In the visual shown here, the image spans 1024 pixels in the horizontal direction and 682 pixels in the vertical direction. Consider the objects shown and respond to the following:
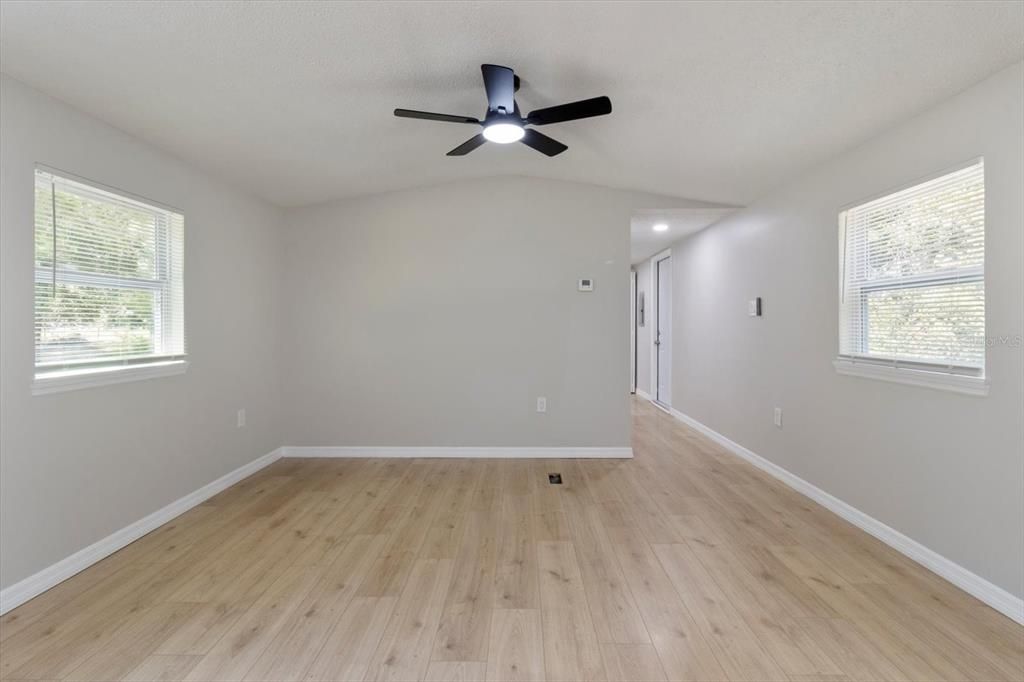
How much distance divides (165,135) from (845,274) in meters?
4.17

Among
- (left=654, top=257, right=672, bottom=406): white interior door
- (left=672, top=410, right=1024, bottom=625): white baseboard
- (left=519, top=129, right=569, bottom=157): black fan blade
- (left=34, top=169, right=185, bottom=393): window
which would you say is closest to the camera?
(left=672, top=410, right=1024, bottom=625): white baseboard

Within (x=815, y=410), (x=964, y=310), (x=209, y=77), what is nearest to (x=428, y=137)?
(x=209, y=77)

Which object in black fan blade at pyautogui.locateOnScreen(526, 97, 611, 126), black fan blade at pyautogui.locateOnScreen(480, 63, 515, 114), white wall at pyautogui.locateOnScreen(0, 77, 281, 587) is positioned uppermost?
black fan blade at pyautogui.locateOnScreen(480, 63, 515, 114)

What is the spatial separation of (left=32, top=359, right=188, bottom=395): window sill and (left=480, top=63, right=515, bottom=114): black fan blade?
242 centimetres

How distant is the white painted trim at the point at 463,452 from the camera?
146 inches

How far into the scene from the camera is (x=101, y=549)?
214 centimetres

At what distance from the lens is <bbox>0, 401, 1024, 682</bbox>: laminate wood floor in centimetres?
147

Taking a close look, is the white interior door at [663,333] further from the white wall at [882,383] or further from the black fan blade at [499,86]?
the black fan blade at [499,86]

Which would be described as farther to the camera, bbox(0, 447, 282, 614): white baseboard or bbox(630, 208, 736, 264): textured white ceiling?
bbox(630, 208, 736, 264): textured white ceiling

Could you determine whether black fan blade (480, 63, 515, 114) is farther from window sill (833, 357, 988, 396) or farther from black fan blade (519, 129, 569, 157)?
window sill (833, 357, 988, 396)

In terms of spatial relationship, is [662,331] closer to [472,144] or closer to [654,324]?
[654,324]

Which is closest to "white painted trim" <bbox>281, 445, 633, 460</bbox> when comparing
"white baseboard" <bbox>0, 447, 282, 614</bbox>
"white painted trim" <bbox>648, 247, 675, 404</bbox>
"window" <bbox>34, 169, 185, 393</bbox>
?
"white baseboard" <bbox>0, 447, 282, 614</bbox>

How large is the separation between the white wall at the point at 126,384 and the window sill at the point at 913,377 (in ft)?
13.8

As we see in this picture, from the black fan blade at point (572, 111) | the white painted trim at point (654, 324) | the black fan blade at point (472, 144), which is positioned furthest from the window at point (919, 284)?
the white painted trim at point (654, 324)
